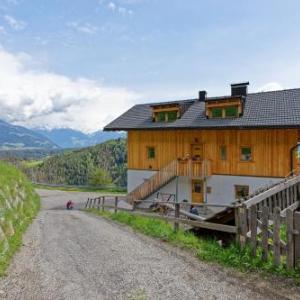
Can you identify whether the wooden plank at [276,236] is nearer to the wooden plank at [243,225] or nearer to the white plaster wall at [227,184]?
the wooden plank at [243,225]

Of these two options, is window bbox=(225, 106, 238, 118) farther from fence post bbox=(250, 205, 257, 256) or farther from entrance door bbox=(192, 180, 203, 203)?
fence post bbox=(250, 205, 257, 256)

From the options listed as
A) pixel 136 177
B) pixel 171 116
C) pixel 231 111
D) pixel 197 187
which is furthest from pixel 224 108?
pixel 136 177

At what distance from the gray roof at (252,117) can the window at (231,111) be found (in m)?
0.52

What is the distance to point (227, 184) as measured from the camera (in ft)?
85.9

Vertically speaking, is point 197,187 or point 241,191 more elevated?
point 197,187

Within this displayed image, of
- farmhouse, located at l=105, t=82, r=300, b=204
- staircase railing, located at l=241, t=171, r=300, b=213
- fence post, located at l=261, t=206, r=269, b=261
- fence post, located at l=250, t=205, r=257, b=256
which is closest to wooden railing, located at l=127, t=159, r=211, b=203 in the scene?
farmhouse, located at l=105, t=82, r=300, b=204

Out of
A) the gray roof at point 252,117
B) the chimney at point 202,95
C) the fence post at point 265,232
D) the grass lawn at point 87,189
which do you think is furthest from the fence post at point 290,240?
the grass lawn at point 87,189

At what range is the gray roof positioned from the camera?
948 inches

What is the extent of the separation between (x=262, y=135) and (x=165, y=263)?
17081 millimetres

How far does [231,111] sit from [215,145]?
271 centimetres

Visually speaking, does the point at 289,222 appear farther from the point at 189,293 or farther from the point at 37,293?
the point at 37,293

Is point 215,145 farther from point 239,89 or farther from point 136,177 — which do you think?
point 136,177

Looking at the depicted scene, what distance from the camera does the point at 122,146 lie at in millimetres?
168875

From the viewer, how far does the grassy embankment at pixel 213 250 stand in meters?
8.81
